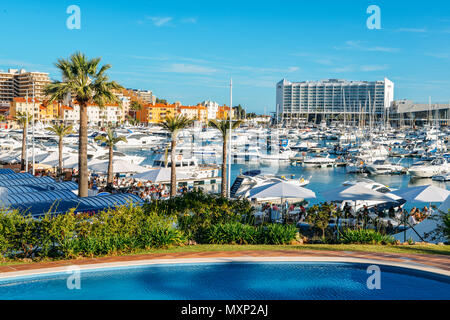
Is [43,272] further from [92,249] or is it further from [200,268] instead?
[200,268]

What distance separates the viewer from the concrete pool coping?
10.6 metres

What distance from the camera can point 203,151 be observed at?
6425cm

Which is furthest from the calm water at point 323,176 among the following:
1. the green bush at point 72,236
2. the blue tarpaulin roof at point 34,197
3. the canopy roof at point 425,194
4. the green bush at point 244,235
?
the green bush at point 72,236

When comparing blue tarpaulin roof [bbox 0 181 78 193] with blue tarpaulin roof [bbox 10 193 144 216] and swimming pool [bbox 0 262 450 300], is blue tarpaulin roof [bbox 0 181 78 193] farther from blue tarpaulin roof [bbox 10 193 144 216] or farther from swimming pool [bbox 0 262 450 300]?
swimming pool [bbox 0 262 450 300]

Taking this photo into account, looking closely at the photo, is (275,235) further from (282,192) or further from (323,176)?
(323,176)

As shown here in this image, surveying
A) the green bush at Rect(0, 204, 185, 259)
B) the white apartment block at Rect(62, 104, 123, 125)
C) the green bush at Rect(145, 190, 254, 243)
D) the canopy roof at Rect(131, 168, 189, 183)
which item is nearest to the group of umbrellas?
the green bush at Rect(145, 190, 254, 243)

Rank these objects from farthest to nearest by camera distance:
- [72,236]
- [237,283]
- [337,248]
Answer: [337,248], [72,236], [237,283]

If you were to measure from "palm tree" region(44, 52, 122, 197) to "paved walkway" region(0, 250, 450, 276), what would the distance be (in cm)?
1138

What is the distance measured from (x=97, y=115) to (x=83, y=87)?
5341 inches

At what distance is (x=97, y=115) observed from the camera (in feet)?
500

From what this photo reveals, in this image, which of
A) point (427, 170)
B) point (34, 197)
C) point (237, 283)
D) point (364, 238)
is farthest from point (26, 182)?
point (427, 170)

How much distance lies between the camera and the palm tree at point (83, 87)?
21672 mm

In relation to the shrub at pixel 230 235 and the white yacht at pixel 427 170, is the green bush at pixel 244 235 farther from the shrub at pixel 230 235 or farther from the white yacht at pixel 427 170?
the white yacht at pixel 427 170

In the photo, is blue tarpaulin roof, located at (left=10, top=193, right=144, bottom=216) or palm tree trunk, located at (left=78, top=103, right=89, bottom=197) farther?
palm tree trunk, located at (left=78, top=103, right=89, bottom=197)
